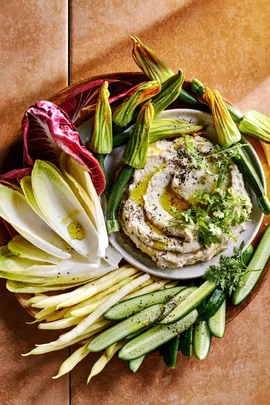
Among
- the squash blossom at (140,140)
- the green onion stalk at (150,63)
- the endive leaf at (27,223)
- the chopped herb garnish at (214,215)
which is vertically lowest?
the endive leaf at (27,223)

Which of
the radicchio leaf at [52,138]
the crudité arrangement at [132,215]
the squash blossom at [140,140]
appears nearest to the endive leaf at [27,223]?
the crudité arrangement at [132,215]

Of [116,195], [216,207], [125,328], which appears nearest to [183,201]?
[216,207]

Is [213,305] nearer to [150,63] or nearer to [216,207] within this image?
[216,207]

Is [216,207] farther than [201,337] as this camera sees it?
No

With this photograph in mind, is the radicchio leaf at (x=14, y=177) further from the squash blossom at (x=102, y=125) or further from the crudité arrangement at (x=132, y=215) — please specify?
the squash blossom at (x=102, y=125)

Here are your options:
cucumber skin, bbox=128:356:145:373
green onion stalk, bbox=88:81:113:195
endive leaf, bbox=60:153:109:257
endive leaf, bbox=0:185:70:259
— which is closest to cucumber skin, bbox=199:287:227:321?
cucumber skin, bbox=128:356:145:373

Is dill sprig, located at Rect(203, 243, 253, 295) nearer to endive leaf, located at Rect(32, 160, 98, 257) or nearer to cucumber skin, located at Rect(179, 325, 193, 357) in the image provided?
cucumber skin, located at Rect(179, 325, 193, 357)

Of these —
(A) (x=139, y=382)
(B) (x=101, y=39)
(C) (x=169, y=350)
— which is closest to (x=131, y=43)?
(B) (x=101, y=39)
